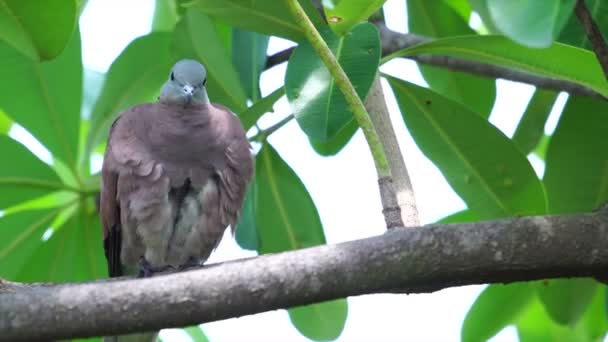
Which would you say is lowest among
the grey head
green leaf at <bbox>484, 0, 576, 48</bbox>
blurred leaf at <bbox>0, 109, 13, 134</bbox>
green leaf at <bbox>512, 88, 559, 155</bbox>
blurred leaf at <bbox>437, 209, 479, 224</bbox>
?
blurred leaf at <bbox>437, 209, 479, 224</bbox>

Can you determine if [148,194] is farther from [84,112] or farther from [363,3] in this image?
[363,3]

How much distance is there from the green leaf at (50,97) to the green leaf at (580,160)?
58.7 inches

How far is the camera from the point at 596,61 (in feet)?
8.42

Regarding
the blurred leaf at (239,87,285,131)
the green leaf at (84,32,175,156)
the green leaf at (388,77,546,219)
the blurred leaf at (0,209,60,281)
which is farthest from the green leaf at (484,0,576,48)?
the blurred leaf at (0,209,60,281)

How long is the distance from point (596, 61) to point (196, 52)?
1.22 m

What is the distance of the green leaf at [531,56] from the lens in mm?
2584

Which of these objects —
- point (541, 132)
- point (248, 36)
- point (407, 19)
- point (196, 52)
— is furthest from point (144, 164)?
point (541, 132)

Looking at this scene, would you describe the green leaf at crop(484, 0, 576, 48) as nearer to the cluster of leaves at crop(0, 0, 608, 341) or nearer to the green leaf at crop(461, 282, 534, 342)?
the cluster of leaves at crop(0, 0, 608, 341)

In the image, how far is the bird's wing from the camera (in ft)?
10.6

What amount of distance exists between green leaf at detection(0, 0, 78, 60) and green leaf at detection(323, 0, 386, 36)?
0.63m

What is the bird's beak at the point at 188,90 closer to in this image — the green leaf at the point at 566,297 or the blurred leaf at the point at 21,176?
the blurred leaf at the point at 21,176

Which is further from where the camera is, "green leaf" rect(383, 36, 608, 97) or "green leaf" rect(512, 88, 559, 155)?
"green leaf" rect(512, 88, 559, 155)

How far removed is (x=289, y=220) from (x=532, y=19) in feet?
4.83

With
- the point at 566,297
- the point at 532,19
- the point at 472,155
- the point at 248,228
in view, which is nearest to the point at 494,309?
the point at 566,297
